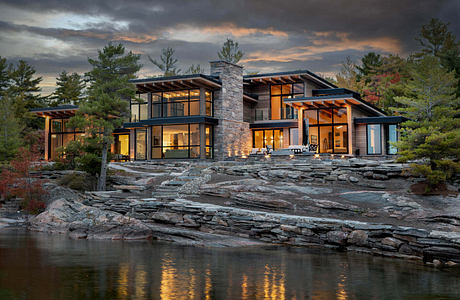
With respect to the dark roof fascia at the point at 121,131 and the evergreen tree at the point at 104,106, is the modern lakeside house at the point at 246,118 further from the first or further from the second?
the evergreen tree at the point at 104,106

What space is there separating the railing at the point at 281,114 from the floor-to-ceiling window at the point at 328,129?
4024 mm

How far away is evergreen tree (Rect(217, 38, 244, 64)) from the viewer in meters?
58.0

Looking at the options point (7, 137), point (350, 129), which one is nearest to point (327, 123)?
point (350, 129)

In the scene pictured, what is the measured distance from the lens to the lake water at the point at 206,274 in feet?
28.5

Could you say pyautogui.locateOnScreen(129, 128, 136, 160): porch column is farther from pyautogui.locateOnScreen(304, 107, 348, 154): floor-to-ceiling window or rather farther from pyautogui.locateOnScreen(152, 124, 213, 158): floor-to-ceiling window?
pyautogui.locateOnScreen(304, 107, 348, 154): floor-to-ceiling window

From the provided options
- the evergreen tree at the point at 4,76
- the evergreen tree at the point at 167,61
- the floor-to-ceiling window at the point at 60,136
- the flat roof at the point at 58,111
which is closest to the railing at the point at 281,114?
the flat roof at the point at 58,111

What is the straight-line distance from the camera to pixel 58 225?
1886 cm

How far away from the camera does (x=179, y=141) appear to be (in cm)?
3209

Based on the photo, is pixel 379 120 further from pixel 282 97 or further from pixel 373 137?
pixel 282 97

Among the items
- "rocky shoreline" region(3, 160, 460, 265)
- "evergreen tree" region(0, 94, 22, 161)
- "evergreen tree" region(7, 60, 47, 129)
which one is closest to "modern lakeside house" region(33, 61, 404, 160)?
"rocky shoreline" region(3, 160, 460, 265)

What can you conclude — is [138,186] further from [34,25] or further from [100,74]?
[34,25]

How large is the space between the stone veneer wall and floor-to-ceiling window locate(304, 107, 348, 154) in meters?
5.72

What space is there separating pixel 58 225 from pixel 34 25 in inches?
774

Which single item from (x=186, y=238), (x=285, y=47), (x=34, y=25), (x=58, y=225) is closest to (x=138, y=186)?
(x=58, y=225)
